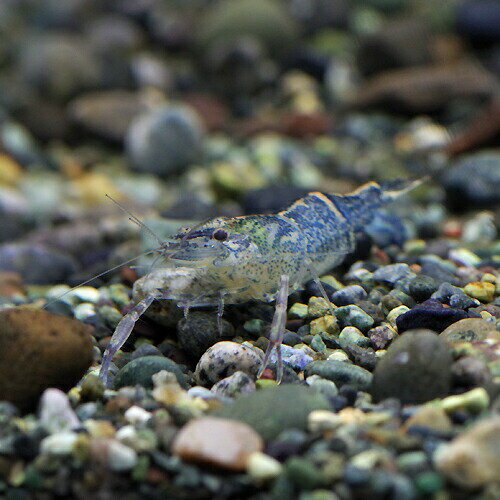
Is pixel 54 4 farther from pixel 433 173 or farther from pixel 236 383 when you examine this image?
pixel 236 383

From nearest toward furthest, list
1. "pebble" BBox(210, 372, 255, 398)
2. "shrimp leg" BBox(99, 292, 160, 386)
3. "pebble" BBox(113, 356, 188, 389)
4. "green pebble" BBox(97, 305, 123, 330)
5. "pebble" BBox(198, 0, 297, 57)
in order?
"pebble" BBox(210, 372, 255, 398) < "pebble" BBox(113, 356, 188, 389) < "shrimp leg" BBox(99, 292, 160, 386) < "green pebble" BBox(97, 305, 123, 330) < "pebble" BBox(198, 0, 297, 57)

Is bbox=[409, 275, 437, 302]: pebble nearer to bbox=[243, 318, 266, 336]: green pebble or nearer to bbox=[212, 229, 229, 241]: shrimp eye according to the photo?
bbox=[243, 318, 266, 336]: green pebble

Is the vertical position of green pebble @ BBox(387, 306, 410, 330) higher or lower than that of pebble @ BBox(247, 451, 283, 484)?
higher

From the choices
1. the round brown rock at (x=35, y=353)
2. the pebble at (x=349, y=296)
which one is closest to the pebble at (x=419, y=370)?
the pebble at (x=349, y=296)

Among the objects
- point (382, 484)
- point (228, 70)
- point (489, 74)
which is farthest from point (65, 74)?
point (382, 484)

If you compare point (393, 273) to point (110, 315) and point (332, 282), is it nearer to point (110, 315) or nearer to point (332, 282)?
point (332, 282)

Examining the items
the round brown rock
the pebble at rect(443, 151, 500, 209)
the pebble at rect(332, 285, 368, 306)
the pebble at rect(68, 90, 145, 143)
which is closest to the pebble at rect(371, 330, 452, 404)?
the pebble at rect(332, 285, 368, 306)

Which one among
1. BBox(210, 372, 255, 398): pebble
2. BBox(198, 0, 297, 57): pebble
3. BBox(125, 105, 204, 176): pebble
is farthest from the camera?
BBox(198, 0, 297, 57): pebble
